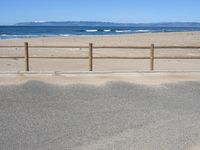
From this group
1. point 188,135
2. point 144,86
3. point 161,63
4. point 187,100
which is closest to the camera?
point 188,135

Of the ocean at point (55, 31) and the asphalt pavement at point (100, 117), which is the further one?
the ocean at point (55, 31)

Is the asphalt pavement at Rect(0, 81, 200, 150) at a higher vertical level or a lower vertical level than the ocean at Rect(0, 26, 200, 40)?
higher

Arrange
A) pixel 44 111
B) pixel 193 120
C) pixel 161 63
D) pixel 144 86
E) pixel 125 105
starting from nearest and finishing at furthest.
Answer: pixel 193 120 < pixel 44 111 < pixel 125 105 < pixel 144 86 < pixel 161 63

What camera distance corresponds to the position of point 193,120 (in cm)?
848

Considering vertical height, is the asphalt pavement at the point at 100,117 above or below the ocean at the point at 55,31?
above

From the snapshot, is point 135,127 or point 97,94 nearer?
point 135,127

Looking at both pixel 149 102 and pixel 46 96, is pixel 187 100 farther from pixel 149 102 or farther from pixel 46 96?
pixel 46 96

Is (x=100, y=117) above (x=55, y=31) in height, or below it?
above

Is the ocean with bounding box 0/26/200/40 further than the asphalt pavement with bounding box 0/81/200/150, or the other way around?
the ocean with bounding box 0/26/200/40

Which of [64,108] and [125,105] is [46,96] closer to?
[64,108]

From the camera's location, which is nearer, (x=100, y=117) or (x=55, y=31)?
(x=100, y=117)

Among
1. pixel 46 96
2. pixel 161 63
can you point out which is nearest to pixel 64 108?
pixel 46 96

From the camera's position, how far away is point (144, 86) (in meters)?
12.1

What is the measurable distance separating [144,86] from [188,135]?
4.80 m
